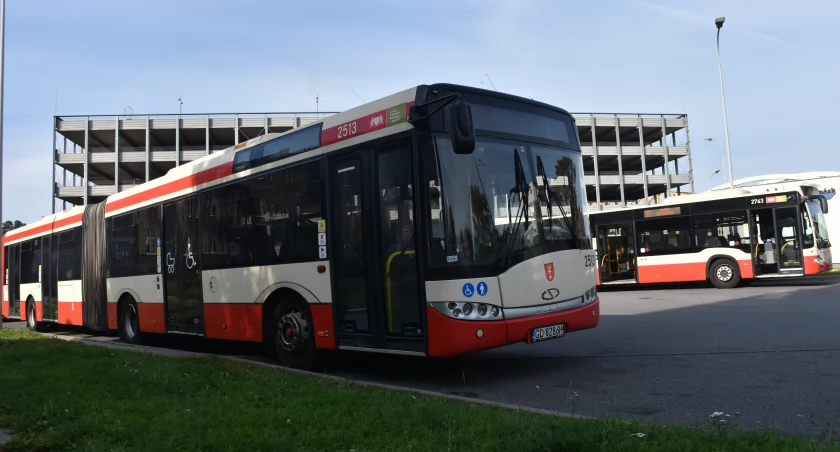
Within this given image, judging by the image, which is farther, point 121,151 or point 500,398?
point 121,151

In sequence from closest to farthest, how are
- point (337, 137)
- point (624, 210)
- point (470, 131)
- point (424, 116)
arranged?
point (470, 131)
point (424, 116)
point (337, 137)
point (624, 210)

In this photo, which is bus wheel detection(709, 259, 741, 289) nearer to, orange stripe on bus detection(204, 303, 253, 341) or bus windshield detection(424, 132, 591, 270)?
bus windshield detection(424, 132, 591, 270)

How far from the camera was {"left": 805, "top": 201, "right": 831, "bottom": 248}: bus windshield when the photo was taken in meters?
19.7

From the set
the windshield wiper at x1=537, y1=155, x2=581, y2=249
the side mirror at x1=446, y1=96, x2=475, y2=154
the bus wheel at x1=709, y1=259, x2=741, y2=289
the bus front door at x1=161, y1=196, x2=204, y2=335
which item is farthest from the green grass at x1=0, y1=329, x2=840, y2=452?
the bus wheel at x1=709, y1=259, x2=741, y2=289

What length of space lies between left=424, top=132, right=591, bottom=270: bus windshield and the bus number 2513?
1410mm

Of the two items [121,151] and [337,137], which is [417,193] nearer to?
[337,137]

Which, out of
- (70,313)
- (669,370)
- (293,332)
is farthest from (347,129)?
(70,313)

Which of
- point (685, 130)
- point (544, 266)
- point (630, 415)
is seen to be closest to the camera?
point (630, 415)

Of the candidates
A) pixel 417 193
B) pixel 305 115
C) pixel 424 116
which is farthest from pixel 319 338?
pixel 305 115

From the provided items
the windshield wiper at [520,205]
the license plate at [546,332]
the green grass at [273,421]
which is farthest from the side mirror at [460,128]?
the green grass at [273,421]

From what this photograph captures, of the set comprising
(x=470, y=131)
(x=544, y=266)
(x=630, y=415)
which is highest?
(x=470, y=131)

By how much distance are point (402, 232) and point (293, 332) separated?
96.6 inches

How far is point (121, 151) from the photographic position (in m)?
58.2

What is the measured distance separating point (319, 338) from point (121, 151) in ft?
185
